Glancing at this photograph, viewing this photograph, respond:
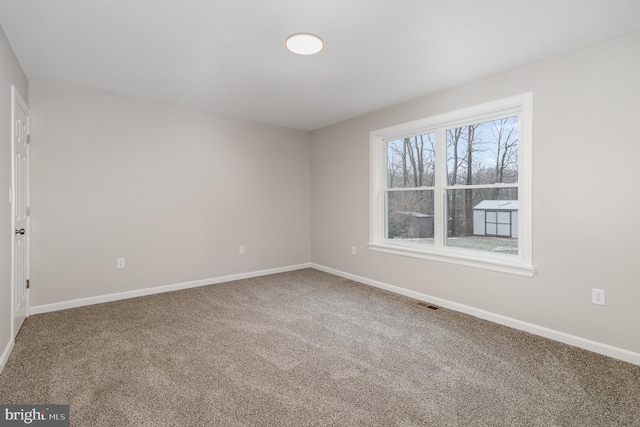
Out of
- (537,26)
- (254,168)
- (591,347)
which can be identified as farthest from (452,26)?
(254,168)

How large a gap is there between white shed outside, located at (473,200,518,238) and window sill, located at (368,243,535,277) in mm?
282

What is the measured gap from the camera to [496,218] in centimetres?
320

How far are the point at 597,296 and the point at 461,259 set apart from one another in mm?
1113

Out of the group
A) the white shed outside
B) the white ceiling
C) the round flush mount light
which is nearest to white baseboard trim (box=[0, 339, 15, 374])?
the white ceiling

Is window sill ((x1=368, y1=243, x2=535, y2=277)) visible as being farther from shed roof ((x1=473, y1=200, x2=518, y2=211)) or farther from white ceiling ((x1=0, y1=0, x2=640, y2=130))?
white ceiling ((x1=0, y1=0, x2=640, y2=130))

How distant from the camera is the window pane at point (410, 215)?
151 inches

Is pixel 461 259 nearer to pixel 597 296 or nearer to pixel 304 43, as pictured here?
pixel 597 296

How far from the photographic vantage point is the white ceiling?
204 centimetres

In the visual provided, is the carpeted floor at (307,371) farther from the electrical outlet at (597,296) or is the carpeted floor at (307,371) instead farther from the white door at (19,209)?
the electrical outlet at (597,296)

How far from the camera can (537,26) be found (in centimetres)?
223

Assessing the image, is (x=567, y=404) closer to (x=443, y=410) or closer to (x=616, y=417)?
(x=616, y=417)

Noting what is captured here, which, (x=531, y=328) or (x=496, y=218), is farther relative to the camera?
(x=496, y=218)

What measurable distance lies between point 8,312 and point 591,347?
456cm

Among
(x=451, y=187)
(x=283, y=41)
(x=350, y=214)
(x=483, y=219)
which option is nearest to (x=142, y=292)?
(x=350, y=214)
